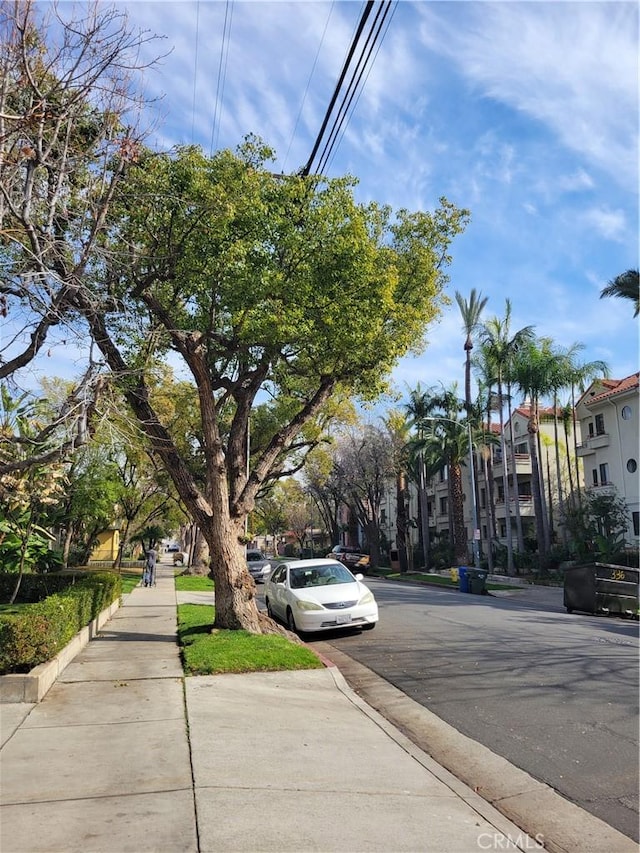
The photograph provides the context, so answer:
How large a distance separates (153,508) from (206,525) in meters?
35.0

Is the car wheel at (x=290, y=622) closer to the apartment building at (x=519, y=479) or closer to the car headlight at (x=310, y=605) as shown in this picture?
the car headlight at (x=310, y=605)

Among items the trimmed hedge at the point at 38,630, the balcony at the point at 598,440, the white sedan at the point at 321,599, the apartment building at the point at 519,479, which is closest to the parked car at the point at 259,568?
the apartment building at the point at 519,479

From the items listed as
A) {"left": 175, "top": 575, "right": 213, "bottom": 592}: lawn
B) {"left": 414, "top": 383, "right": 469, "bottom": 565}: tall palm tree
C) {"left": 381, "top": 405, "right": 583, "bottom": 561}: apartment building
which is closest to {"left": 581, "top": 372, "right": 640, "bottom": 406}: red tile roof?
{"left": 381, "top": 405, "right": 583, "bottom": 561}: apartment building

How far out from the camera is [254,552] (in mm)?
39469

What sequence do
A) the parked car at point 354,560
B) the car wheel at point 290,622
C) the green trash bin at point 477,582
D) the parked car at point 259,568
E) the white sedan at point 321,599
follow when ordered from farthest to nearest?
the parked car at point 354,560
the parked car at point 259,568
the green trash bin at point 477,582
the car wheel at point 290,622
the white sedan at point 321,599

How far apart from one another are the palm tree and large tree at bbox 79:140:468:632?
1787cm

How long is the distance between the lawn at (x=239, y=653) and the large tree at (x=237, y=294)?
27.8 inches

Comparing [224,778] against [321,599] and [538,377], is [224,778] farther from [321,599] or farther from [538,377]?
[538,377]

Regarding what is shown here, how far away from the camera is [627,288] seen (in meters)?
28.2

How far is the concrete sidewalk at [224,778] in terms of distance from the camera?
4.14 m

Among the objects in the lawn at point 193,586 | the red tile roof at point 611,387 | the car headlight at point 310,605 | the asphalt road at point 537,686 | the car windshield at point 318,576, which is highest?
the red tile roof at point 611,387

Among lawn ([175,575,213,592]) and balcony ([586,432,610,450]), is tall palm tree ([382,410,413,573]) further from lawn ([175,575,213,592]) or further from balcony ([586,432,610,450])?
lawn ([175,575,213,592])

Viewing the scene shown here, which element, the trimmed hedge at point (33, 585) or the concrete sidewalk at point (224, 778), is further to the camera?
the trimmed hedge at point (33, 585)

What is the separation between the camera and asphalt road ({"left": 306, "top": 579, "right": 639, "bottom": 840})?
5.76m
